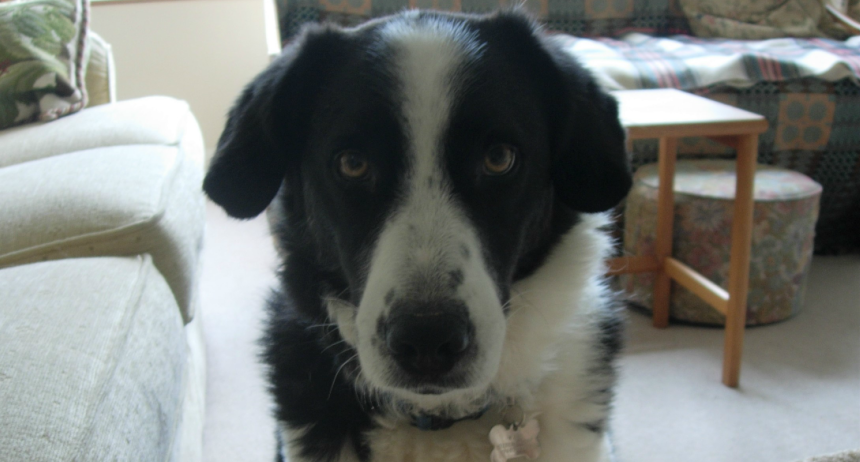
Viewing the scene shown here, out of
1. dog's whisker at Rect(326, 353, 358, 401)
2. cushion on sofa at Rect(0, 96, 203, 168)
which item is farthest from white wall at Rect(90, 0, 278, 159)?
dog's whisker at Rect(326, 353, 358, 401)

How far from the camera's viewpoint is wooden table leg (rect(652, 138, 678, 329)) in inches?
83.0

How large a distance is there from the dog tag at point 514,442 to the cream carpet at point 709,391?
50 centimetres

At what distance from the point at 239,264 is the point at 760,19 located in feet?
9.48

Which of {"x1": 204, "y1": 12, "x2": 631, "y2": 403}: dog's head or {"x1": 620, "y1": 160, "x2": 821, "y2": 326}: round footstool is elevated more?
{"x1": 204, "y1": 12, "x2": 631, "y2": 403}: dog's head

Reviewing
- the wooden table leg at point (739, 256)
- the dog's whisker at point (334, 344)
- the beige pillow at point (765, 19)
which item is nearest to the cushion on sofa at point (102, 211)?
the dog's whisker at point (334, 344)

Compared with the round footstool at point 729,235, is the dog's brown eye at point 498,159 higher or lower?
higher

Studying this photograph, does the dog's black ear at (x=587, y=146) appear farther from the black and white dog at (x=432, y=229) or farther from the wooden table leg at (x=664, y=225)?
the wooden table leg at (x=664, y=225)

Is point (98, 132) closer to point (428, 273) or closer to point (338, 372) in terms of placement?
point (338, 372)

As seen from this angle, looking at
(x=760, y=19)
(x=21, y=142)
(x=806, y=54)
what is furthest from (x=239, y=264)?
(x=760, y=19)

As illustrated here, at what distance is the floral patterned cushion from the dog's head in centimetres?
119

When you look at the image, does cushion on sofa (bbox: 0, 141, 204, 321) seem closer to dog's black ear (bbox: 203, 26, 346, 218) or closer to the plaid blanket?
dog's black ear (bbox: 203, 26, 346, 218)

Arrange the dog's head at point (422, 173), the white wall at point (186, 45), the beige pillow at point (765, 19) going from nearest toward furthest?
the dog's head at point (422, 173)
the beige pillow at point (765, 19)
the white wall at point (186, 45)

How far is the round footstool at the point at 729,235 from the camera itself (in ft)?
6.92

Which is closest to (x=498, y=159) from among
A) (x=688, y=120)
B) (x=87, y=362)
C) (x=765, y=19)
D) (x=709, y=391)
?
(x=87, y=362)
